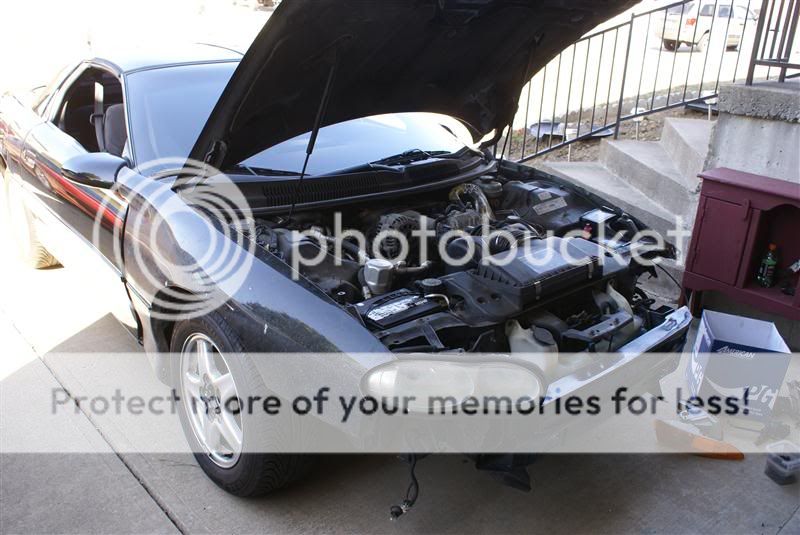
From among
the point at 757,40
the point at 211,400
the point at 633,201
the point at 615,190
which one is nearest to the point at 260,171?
the point at 211,400

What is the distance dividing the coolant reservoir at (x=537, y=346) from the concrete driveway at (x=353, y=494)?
677 millimetres

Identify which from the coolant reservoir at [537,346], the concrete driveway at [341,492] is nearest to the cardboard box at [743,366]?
the concrete driveway at [341,492]

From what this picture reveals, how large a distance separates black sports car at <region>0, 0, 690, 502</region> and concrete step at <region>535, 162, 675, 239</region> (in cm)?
154

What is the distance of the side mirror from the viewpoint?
3.01 m

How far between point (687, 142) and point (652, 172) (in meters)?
0.36

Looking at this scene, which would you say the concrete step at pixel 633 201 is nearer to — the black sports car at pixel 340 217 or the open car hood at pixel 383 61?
the black sports car at pixel 340 217

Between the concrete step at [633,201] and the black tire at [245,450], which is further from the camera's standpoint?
the concrete step at [633,201]

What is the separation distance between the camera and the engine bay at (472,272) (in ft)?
8.03

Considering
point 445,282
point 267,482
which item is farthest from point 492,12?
point 267,482

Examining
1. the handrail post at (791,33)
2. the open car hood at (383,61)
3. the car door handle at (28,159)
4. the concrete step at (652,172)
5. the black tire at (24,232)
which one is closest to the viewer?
the open car hood at (383,61)

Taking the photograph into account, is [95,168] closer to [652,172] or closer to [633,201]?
[633,201]

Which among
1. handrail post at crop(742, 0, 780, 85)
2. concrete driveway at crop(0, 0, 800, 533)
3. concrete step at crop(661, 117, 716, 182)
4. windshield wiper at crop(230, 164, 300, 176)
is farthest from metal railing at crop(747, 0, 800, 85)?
windshield wiper at crop(230, 164, 300, 176)

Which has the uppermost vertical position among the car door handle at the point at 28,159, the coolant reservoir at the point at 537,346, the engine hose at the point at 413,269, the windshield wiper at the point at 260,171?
the windshield wiper at the point at 260,171

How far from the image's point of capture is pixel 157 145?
311cm
